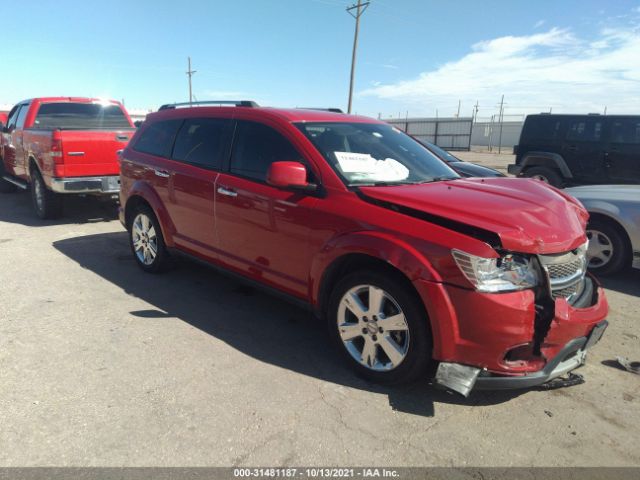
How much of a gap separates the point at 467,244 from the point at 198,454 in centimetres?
185

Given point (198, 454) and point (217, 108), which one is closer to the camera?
point (198, 454)

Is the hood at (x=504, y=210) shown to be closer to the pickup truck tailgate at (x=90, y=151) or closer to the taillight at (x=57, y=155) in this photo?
the pickup truck tailgate at (x=90, y=151)

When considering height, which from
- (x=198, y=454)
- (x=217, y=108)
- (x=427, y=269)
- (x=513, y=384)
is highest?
(x=217, y=108)

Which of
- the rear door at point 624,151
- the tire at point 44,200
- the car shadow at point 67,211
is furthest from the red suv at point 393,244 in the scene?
the rear door at point 624,151

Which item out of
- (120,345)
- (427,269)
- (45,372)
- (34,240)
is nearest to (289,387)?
(427,269)

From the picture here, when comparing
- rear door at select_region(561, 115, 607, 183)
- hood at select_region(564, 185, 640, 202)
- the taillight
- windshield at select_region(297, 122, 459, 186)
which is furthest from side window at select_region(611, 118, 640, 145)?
the taillight

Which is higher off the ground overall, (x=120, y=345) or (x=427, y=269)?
(x=427, y=269)

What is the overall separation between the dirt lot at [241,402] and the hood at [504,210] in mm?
1067

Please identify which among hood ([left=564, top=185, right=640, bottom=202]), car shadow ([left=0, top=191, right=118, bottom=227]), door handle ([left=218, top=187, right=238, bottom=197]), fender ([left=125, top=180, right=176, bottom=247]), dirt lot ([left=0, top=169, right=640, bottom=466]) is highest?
hood ([left=564, top=185, right=640, bottom=202])

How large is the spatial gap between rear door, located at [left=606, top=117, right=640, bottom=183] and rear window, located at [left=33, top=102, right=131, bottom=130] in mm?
9804

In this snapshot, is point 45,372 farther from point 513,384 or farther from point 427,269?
point 513,384

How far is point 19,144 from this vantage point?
29.0ft

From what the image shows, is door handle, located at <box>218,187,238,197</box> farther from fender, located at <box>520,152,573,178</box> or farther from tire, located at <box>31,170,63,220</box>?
fender, located at <box>520,152,573,178</box>

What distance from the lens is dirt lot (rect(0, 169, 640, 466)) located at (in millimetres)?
2531
